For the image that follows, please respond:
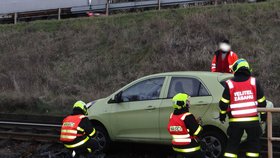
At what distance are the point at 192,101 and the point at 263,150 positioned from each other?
1.91 metres

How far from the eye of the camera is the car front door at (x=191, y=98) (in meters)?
7.59

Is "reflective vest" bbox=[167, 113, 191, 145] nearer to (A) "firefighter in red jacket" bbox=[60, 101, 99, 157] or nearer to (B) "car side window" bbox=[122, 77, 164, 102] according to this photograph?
(A) "firefighter in red jacket" bbox=[60, 101, 99, 157]

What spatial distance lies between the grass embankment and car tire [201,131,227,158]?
5.36m

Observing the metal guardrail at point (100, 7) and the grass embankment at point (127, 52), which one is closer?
the grass embankment at point (127, 52)

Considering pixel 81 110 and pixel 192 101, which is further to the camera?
pixel 192 101

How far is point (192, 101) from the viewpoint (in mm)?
7711

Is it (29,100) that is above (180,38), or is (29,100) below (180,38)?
below

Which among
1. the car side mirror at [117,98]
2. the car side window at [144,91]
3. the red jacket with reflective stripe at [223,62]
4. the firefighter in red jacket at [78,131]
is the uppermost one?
the red jacket with reflective stripe at [223,62]

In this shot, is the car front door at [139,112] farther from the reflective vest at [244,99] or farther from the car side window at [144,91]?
the reflective vest at [244,99]

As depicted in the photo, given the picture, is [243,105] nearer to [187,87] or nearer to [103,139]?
[187,87]

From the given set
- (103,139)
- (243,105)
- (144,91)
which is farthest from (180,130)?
(103,139)

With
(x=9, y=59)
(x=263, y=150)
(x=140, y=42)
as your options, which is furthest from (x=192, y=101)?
(x=9, y=59)

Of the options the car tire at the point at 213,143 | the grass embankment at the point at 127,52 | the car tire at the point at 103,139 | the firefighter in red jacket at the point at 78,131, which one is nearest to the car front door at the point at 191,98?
the car tire at the point at 213,143

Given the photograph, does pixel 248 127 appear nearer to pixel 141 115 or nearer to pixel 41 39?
pixel 141 115
